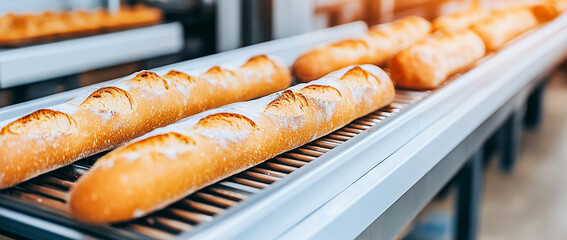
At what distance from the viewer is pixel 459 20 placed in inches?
100

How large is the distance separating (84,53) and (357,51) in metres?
1.25

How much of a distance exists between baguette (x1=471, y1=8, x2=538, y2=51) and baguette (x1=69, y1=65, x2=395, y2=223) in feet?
2.88

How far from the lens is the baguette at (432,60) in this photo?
1.64 m

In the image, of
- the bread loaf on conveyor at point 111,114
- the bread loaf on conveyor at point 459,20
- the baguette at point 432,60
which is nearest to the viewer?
the bread loaf on conveyor at point 111,114

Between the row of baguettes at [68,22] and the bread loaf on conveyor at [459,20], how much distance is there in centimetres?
166

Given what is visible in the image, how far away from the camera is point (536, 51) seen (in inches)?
85.7

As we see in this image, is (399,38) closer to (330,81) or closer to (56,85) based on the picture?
(330,81)

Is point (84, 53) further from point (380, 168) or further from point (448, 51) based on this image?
point (380, 168)

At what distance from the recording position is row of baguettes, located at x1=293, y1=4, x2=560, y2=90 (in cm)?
167

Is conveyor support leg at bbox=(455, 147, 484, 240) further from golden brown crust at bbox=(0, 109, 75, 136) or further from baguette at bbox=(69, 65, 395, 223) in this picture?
golden brown crust at bbox=(0, 109, 75, 136)

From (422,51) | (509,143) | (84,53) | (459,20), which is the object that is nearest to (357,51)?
(422,51)

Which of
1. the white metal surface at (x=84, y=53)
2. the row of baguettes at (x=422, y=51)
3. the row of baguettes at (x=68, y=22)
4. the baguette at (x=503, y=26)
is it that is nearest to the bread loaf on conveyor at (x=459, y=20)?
the row of baguettes at (x=422, y=51)

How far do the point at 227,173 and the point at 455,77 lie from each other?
3.41 feet

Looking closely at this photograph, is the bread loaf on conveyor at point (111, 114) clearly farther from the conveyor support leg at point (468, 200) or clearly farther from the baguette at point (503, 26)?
the conveyor support leg at point (468, 200)
